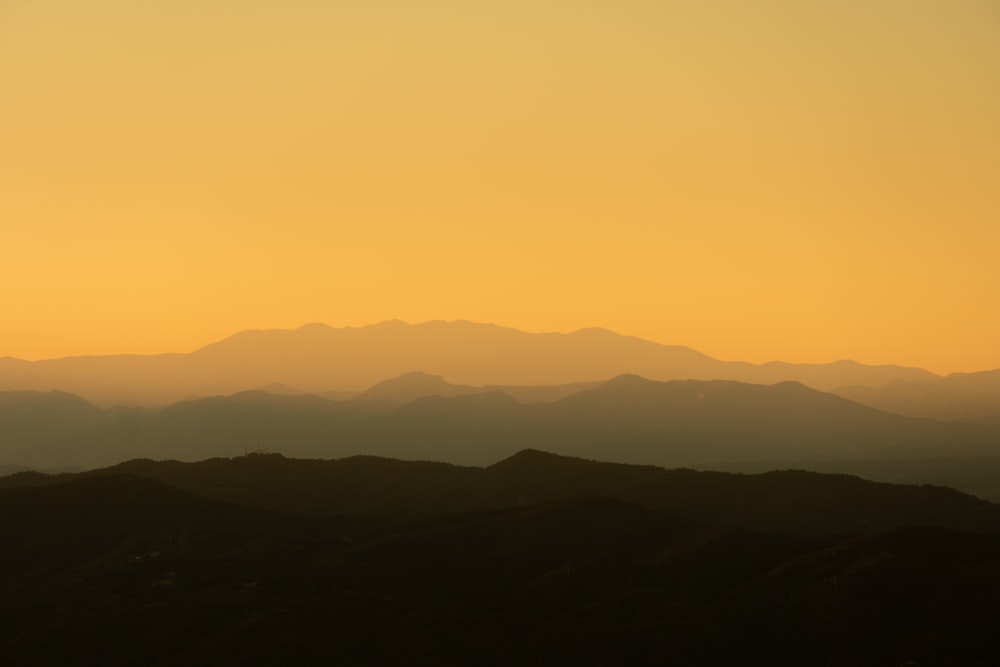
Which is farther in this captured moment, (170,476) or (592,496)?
(170,476)

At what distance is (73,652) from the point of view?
1592 inches

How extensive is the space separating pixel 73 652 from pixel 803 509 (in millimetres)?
43326

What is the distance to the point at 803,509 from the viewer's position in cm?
7088

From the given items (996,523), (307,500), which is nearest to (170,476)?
(307,500)

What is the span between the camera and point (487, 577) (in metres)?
50.0

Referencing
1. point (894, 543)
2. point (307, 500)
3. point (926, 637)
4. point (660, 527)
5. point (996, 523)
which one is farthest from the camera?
Result: point (307, 500)

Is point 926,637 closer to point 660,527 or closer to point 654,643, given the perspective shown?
point 654,643

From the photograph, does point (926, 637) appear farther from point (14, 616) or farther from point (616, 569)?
point (14, 616)

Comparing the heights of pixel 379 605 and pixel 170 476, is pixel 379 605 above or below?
below

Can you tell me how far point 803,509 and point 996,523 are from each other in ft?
33.3

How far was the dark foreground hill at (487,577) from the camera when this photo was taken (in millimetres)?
39750

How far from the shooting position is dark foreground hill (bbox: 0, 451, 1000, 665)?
130 feet

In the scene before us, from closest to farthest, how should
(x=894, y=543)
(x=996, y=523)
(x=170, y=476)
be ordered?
(x=894, y=543), (x=996, y=523), (x=170, y=476)

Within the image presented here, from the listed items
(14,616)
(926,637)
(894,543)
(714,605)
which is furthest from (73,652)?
(894,543)
